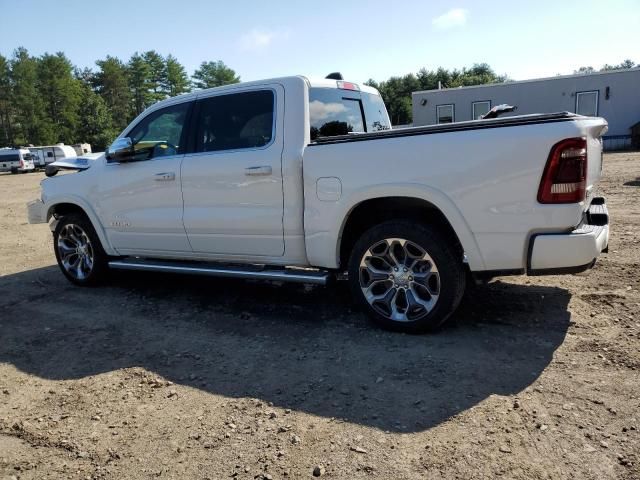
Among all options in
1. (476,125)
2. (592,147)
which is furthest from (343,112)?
(592,147)

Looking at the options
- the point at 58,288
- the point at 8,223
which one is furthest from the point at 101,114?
the point at 58,288

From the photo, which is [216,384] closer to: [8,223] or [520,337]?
[520,337]

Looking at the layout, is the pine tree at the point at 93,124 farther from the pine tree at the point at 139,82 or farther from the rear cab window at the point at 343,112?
the rear cab window at the point at 343,112

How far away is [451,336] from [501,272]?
65 cm

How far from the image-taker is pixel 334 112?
15.7 feet

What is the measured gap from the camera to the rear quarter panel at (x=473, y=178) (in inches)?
131

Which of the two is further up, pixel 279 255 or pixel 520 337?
pixel 279 255

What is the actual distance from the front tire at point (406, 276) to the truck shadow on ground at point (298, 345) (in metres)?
0.17

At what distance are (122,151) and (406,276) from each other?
10.4ft

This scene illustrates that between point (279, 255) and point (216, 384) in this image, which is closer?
point (216, 384)

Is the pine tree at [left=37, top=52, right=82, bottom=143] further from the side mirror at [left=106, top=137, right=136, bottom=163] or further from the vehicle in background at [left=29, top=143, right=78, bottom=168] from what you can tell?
the side mirror at [left=106, top=137, right=136, bottom=163]

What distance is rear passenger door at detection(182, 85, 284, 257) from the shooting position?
4.37 metres

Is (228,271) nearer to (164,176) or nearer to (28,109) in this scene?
(164,176)

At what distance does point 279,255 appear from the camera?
4477 millimetres
